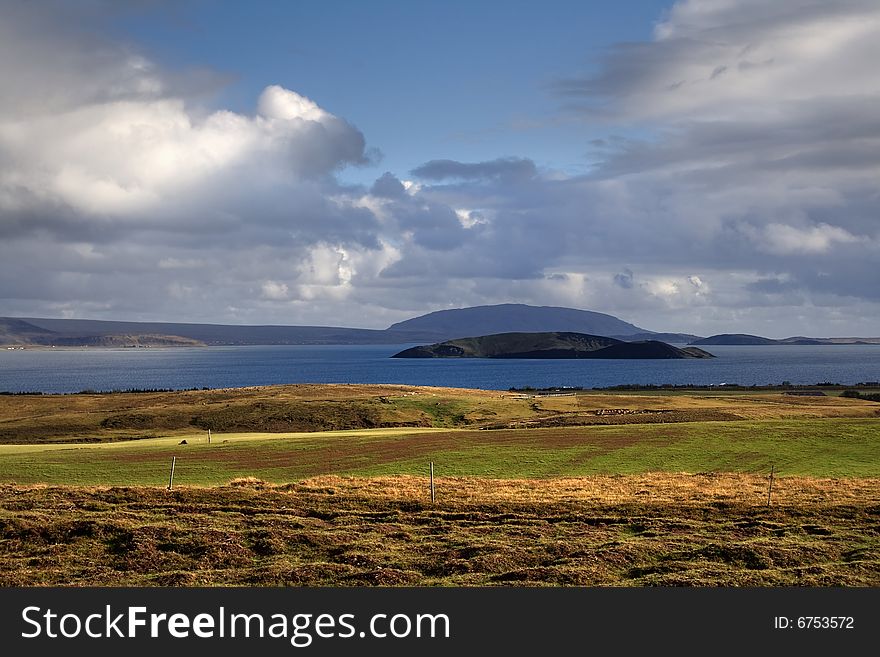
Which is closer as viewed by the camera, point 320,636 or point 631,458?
point 320,636

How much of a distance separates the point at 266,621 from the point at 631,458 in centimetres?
3746

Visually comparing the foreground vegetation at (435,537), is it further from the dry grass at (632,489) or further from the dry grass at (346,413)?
the dry grass at (346,413)

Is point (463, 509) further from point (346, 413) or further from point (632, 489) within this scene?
point (346, 413)

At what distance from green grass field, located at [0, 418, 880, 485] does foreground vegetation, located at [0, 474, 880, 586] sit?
1046 cm

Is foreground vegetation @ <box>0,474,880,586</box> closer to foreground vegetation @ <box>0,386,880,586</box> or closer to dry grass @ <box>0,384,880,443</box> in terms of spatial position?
foreground vegetation @ <box>0,386,880,586</box>

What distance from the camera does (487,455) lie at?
172ft

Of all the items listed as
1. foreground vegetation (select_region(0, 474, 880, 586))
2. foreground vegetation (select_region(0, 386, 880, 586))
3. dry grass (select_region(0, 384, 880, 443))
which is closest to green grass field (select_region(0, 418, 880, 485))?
foreground vegetation (select_region(0, 386, 880, 586))

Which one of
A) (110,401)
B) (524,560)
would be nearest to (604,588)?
(524,560)

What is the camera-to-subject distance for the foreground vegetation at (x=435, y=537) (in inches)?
805

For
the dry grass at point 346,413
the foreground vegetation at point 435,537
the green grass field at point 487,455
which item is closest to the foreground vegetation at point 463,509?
the foreground vegetation at point 435,537

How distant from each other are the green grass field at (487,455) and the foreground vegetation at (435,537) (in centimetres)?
1046

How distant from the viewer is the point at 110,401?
129m

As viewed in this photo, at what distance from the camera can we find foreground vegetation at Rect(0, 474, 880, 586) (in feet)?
67.1

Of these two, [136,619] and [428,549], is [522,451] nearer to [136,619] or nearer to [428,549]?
[428,549]
